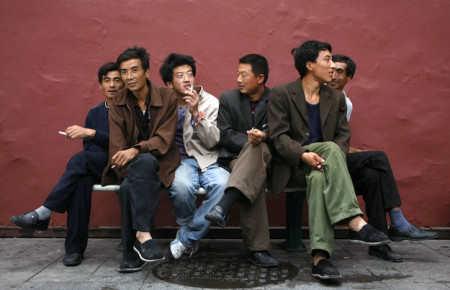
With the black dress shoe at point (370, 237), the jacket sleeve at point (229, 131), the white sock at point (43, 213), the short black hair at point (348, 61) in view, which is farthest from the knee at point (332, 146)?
the white sock at point (43, 213)

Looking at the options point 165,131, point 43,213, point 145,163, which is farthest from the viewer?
point 165,131

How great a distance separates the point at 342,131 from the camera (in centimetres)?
418

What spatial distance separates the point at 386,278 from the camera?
3.50 m

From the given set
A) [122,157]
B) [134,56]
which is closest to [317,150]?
[122,157]

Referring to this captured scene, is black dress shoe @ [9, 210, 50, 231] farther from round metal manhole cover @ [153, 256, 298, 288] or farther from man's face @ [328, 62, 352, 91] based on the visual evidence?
man's face @ [328, 62, 352, 91]

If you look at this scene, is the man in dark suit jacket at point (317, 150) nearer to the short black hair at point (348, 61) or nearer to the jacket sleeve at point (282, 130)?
the jacket sleeve at point (282, 130)

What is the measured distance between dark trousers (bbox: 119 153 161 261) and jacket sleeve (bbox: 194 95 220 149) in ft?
2.04

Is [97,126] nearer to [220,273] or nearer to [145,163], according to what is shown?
[145,163]

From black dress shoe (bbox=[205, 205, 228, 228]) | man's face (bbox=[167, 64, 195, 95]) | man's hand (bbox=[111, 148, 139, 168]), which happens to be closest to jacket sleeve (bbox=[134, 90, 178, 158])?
man's hand (bbox=[111, 148, 139, 168])

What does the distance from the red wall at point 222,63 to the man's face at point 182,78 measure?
1.45 feet

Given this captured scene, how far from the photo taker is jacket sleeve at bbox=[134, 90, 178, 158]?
3.99 m

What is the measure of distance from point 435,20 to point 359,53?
2.84ft

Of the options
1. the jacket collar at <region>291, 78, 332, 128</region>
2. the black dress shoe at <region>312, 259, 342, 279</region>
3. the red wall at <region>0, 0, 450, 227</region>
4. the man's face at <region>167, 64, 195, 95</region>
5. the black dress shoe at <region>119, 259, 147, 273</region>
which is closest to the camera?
the black dress shoe at <region>312, 259, 342, 279</region>

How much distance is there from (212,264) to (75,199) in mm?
1250
